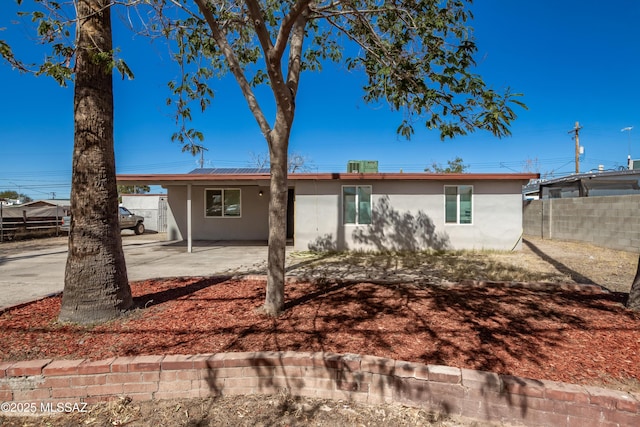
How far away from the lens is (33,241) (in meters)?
13.8

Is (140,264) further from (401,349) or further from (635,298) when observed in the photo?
(635,298)

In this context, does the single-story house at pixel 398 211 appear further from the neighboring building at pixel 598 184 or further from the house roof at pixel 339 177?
the neighboring building at pixel 598 184

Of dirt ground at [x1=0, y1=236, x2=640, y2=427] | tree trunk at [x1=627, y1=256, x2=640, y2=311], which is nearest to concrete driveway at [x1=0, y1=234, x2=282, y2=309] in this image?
dirt ground at [x1=0, y1=236, x2=640, y2=427]

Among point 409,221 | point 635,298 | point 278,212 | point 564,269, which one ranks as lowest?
Answer: point 564,269

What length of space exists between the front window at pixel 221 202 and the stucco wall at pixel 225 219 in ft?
0.48

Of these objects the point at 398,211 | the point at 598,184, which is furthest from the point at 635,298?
the point at 598,184

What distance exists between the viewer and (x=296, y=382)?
2645 mm

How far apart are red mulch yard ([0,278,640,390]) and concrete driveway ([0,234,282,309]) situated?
1.81 m

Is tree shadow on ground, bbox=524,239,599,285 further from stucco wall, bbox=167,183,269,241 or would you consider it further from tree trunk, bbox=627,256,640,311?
stucco wall, bbox=167,183,269,241

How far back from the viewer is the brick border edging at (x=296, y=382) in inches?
92.8

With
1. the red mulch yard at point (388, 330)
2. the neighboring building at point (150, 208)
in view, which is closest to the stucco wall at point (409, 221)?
the red mulch yard at point (388, 330)

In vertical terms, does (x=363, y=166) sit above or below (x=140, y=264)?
above

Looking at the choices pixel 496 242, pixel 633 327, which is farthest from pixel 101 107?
pixel 496 242

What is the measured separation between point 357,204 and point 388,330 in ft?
23.2
